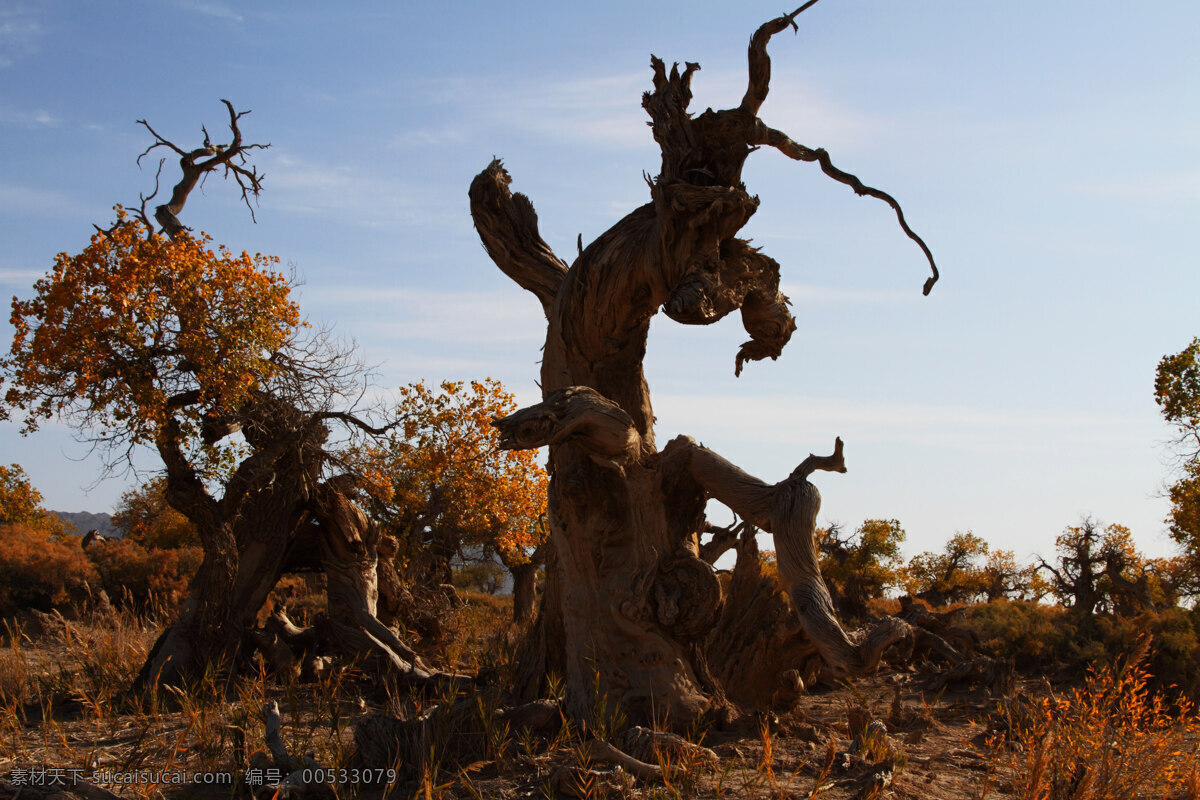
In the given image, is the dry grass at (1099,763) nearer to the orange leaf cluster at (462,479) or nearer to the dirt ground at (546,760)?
the dirt ground at (546,760)

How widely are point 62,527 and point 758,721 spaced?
29.6 meters

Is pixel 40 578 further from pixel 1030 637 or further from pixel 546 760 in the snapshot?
pixel 1030 637

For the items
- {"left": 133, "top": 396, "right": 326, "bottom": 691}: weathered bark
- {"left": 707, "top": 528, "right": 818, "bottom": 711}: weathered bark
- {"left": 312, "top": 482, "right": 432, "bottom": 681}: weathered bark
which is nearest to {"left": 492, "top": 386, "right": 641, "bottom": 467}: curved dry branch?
{"left": 707, "top": 528, "right": 818, "bottom": 711}: weathered bark

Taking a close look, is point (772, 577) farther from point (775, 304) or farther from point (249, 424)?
point (249, 424)

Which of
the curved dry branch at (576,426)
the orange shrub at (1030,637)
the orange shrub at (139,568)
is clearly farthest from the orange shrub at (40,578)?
the orange shrub at (1030,637)

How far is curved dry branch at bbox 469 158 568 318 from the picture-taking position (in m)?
7.72

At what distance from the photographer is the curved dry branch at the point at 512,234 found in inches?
304

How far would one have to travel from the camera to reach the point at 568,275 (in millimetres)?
6859

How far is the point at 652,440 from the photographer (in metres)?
6.96

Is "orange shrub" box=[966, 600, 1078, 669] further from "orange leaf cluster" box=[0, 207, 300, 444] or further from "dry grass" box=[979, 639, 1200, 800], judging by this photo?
"orange leaf cluster" box=[0, 207, 300, 444]

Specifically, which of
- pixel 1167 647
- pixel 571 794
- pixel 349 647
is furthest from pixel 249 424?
pixel 1167 647

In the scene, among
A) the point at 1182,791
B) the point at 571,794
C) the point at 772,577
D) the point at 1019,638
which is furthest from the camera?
the point at 1019,638

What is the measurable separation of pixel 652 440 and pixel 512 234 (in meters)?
2.21

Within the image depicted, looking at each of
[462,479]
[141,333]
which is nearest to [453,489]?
[462,479]
